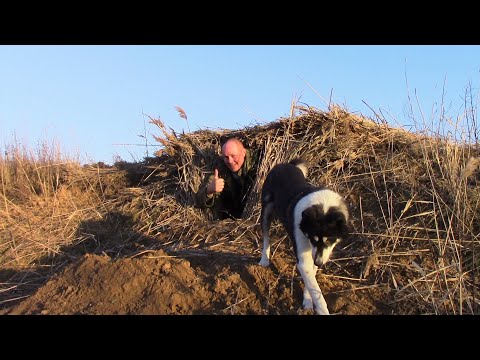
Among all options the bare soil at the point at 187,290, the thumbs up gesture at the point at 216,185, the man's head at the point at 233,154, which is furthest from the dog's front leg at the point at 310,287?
the man's head at the point at 233,154

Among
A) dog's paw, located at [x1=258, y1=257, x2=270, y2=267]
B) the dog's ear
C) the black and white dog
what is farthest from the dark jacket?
the dog's ear

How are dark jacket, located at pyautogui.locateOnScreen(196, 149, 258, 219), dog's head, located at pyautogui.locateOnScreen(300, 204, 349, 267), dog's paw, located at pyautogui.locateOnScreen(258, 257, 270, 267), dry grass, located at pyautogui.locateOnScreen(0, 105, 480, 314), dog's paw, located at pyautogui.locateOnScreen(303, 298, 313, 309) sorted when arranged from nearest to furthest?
dog's head, located at pyautogui.locateOnScreen(300, 204, 349, 267) → dog's paw, located at pyautogui.locateOnScreen(303, 298, 313, 309) → dry grass, located at pyautogui.locateOnScreen(0, 105, 480, 314) → dog's paw, located at pyautogui.locateOnScreen(258, 257, 270, 267) → dark jacket, located at pyautogui.locateOnScreen(196, 149, 258, 219)

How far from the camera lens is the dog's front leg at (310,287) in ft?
12.3

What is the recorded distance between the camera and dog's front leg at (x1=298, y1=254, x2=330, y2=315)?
3.74 meters

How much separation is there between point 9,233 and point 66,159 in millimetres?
3042

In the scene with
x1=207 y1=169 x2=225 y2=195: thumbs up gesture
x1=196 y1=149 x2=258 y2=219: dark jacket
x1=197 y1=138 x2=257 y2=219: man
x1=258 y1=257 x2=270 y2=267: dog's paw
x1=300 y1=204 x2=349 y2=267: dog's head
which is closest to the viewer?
x1=300 y1=204 x2=349 y2=267: dog's head

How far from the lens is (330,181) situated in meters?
6.47

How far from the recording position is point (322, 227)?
3.71 meters

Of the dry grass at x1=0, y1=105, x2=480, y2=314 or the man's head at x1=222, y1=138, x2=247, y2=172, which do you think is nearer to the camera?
the dry grass at x1=0, y1=105, x2=480, y2=314

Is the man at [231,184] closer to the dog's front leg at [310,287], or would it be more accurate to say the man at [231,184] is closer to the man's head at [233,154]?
the man's head at [233,154]

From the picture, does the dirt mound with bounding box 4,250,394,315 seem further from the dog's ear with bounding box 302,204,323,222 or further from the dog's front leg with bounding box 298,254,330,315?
the dog's ear with bounding box 302,204,323,222

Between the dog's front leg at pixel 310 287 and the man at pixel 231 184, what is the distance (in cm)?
349

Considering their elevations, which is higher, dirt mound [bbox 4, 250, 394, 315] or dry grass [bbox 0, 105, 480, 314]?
dry grass [bbox 0, 105, 480, 314]
